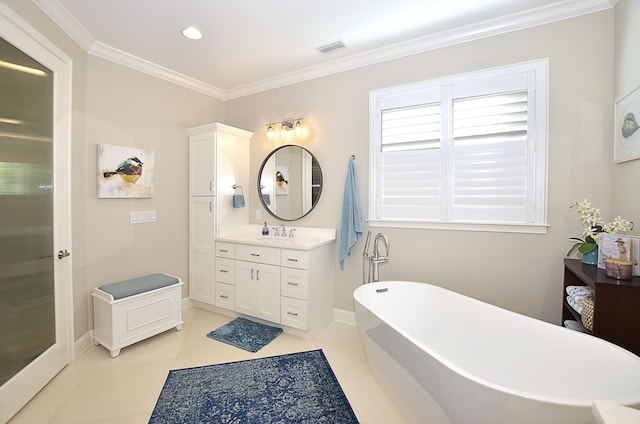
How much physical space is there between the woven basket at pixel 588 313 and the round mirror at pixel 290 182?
232 cm

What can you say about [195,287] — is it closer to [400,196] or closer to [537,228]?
[400,196]

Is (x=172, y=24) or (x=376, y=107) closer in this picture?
(x=172, y=24)

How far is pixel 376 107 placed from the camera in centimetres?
292

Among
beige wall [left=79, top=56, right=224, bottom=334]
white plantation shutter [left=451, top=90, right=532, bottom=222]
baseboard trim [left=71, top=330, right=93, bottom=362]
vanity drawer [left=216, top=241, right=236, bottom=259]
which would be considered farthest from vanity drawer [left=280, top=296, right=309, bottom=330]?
baseboard trim [left=71, top=330, right=93, bottom=362]

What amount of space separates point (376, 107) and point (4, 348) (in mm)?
3275

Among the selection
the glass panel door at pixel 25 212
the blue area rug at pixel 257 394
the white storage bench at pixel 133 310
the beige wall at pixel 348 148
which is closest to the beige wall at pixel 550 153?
the beige wall at pixel 348 148

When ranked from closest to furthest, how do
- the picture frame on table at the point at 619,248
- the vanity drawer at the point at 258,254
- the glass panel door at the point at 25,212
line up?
the picture frame on table at the point at 619,248
the glass panel door at the point at 25,212
the vanity drawer at the point at 258,254

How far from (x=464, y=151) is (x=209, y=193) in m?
2.69

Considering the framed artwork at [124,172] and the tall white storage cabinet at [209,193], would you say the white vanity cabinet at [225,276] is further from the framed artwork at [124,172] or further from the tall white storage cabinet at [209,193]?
the framed artwork at [124,172]

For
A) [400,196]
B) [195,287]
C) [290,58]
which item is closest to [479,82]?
[400,196]

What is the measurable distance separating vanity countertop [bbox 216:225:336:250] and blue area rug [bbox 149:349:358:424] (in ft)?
3.29

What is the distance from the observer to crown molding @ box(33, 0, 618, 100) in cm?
215

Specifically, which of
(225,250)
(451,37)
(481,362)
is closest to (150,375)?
(225,250)

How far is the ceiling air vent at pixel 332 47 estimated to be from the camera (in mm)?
2725
